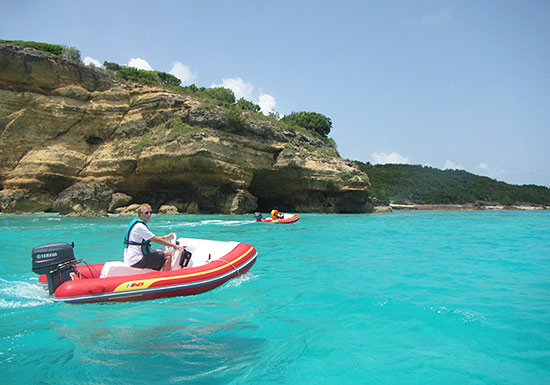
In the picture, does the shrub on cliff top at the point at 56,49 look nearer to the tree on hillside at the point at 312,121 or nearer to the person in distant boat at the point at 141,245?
the tree on hillside at the point at 312,121

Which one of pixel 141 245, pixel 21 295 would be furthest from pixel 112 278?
pixel 21 295

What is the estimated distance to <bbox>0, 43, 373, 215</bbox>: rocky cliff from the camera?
73.8 ft

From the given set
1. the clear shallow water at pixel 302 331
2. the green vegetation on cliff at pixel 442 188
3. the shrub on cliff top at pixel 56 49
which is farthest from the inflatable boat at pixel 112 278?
the green vegetation on cliff at pixel 442 188

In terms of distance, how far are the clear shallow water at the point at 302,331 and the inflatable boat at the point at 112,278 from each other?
0.49ft

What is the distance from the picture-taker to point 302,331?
383 cm

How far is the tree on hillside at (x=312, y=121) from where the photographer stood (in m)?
46.2

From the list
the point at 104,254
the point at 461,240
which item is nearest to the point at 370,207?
the point at 461,240

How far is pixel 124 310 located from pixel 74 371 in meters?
1.69

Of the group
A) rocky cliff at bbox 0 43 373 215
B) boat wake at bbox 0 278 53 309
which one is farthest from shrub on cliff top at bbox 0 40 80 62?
boat wake at bbox 0 278 53 309

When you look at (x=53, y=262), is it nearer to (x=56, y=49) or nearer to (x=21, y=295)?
(x=21, y=295)

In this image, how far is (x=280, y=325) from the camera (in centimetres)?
400

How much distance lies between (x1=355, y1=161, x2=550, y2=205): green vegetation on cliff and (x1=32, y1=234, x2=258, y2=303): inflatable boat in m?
54.1

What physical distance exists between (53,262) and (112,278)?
0.88 m

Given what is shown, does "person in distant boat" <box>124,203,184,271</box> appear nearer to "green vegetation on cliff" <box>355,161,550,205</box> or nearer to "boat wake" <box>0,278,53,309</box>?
"boat wake" <box>0,278,53,309</box>
